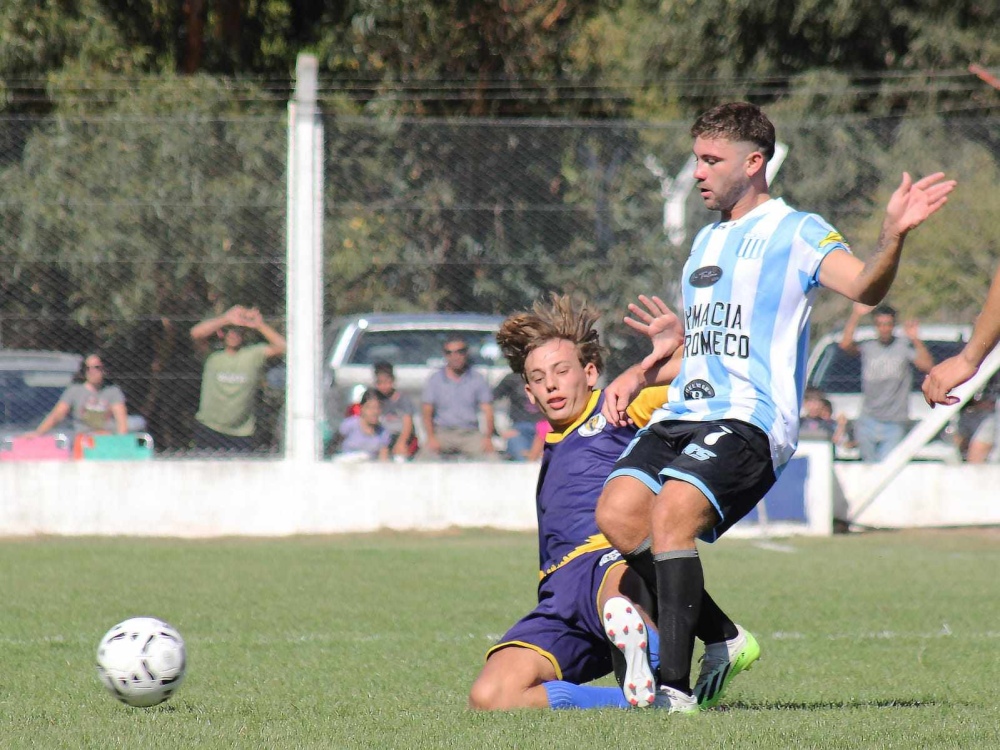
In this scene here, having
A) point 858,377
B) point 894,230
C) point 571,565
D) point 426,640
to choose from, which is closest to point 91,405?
point 426,640

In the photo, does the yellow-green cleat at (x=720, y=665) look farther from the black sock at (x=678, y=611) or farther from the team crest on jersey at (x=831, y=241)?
the team crest on jersey at (x=831, y=241)

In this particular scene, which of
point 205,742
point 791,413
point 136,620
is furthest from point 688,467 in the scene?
point 136,620

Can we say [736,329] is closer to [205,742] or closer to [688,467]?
[688,467]

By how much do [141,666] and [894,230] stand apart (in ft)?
8.69

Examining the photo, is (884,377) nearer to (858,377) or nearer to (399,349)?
(858,377)

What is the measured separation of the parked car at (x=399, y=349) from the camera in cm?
1205

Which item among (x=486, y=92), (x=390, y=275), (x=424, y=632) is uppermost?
(x=486, y=92)

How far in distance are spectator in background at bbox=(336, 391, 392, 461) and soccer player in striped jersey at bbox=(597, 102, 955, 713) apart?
7368 mm

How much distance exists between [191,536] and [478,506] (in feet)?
7.56

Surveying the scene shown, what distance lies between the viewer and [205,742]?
4.01m

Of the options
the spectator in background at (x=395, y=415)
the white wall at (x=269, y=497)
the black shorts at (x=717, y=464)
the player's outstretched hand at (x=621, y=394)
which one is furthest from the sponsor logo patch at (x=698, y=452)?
the spectator in background at (x=395, y=415)

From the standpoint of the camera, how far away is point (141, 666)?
470cm

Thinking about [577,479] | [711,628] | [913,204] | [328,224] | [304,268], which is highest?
[328,224]

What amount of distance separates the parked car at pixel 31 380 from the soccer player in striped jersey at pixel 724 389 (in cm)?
778
